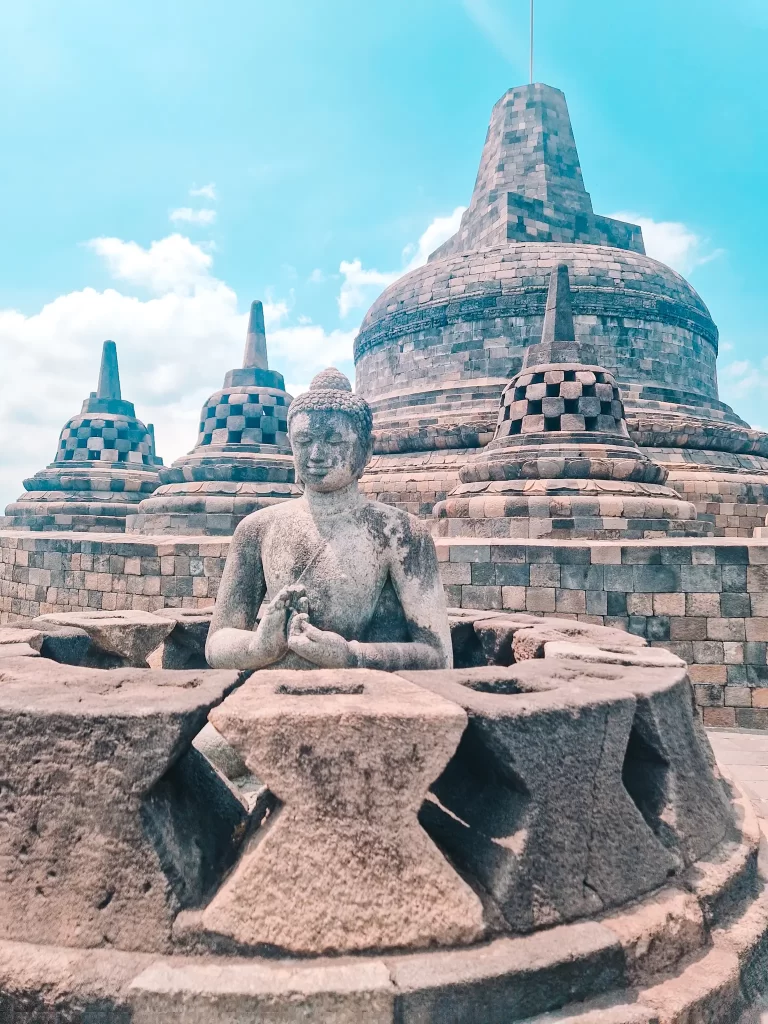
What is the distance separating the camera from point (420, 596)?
304cm

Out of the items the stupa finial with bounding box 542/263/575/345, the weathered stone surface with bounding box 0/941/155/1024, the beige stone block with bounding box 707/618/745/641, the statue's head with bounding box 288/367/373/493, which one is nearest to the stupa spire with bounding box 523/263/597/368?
the stupa finial with bounding box 542/263/575/345

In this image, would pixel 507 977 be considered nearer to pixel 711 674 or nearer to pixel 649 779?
pixel 649 779

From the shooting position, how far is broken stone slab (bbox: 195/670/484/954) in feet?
5.92

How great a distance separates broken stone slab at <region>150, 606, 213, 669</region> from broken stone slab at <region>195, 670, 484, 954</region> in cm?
233

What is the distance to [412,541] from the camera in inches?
122

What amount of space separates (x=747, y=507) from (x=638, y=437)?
2510 mm

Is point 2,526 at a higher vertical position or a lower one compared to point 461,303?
lower

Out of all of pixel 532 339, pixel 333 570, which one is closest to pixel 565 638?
pixel 333 570

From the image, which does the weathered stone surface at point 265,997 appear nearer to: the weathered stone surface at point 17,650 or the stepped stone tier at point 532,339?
the weathered stone surface at point 17,650

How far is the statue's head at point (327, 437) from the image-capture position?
3080 millimetres

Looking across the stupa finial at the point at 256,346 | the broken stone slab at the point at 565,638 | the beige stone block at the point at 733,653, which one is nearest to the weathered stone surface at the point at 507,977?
the broken stone slab at the point at 565,638

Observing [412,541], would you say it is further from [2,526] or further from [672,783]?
[2,526]

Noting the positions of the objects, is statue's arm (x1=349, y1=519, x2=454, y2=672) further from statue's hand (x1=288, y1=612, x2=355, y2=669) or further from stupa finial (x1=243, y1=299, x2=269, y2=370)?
stupa finial (x1=243, y1=299, x2=269, y2=370)

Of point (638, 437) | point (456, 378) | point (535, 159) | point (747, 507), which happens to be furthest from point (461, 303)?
point (747, 507)
